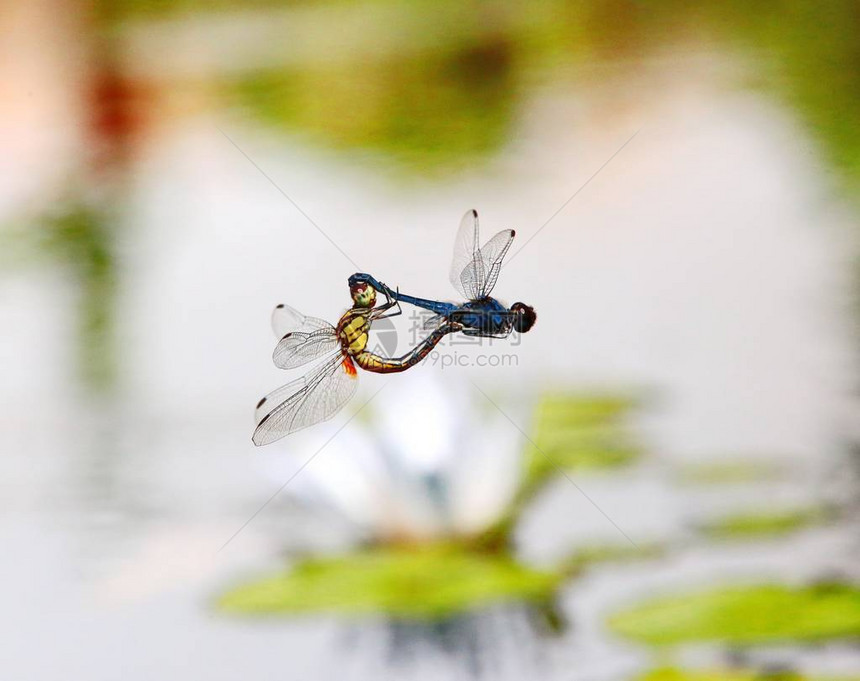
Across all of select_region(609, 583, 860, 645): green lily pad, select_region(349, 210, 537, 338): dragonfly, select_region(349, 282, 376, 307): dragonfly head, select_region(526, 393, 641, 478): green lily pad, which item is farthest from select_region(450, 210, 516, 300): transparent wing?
select_region(609, 583, 860, 645): green lily pad

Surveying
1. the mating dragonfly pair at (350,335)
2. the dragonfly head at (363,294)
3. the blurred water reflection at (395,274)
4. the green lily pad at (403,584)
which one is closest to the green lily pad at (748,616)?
the blurred water reflection at (395,274)

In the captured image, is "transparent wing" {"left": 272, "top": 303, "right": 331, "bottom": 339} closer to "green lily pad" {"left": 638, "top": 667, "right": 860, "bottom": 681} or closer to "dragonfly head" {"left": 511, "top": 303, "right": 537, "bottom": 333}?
"dragonfly head" {"left": 511, "top": 303, "right": 537, "bottom": 333}

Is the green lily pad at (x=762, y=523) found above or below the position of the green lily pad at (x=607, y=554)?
above

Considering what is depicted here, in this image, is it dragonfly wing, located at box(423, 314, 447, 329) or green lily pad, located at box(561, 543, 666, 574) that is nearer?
dragonfly wing, located at box(423, 314, 447, 329)

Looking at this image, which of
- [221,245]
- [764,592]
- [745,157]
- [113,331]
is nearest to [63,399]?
[113,331]

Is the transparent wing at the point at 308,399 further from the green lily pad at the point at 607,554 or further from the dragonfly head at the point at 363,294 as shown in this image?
the green lily pad at the point at 607,554

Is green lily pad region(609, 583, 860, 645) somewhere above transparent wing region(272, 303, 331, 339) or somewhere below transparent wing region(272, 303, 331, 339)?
below

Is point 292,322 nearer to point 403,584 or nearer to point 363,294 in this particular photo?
point 363,294
